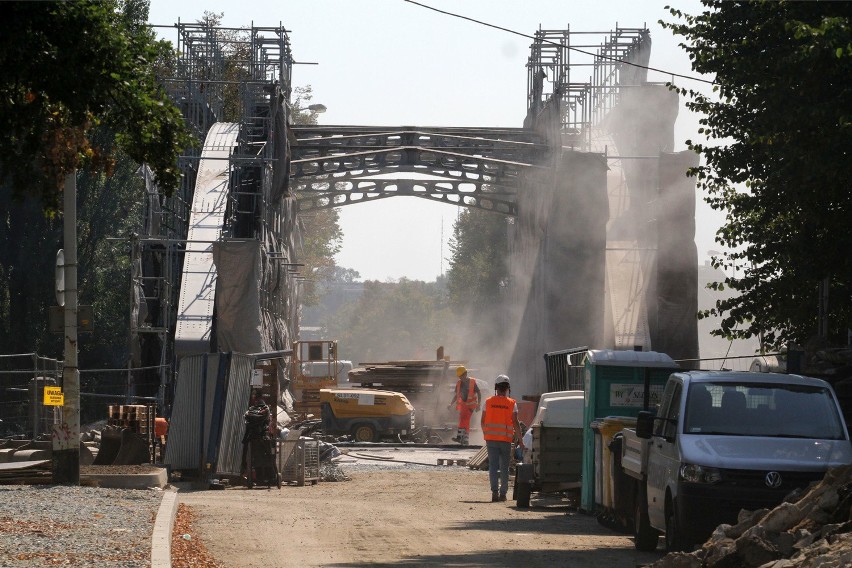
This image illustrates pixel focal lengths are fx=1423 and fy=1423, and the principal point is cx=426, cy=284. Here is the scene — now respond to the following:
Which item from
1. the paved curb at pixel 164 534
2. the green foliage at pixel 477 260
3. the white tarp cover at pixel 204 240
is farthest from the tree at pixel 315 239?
the paved curb at pixel 164 534

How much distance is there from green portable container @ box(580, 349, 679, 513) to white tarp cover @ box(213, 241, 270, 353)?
19.9m

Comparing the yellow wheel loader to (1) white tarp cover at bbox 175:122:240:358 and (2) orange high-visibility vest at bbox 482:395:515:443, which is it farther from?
(2) orange high-visibility vest at bbox 482:395:515:443

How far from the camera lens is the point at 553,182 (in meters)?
48.1

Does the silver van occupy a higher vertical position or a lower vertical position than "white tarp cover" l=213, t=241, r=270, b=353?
lower

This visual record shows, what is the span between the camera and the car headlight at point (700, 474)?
12.9 m

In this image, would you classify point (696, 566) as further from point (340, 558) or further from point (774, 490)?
point (340, 558)

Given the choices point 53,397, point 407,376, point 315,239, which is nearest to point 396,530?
point 53,397

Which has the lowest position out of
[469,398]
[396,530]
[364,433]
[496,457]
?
[364,433]

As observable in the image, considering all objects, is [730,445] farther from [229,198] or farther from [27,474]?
[229,198]

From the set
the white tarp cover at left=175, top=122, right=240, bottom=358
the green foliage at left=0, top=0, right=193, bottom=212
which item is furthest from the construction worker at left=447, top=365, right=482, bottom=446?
the green foliage at left=0, top=0, right=193, bottom=212

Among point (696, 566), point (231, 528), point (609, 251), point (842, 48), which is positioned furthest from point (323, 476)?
point (609, 251)

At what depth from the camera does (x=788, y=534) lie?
11.1 m

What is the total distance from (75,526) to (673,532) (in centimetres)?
613

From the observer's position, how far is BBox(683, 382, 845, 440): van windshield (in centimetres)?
1383
